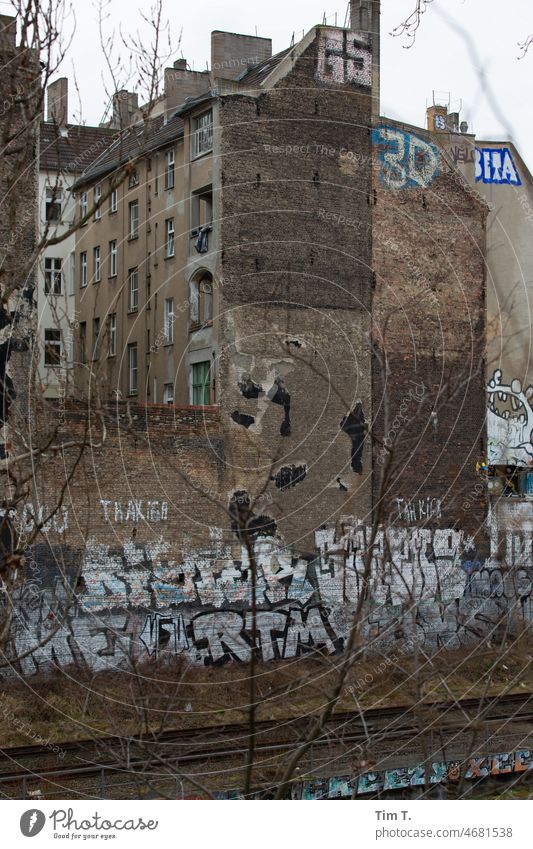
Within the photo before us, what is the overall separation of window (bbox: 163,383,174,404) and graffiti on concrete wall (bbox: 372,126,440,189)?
803 cm

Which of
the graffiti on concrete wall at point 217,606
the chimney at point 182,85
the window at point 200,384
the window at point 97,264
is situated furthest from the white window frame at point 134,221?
the graffiti on concrete wall at point 217,606

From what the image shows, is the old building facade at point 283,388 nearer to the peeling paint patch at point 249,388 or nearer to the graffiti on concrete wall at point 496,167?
the peeling paint patch at point 249,388

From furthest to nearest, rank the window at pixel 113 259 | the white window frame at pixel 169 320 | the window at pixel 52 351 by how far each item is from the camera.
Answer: the window at pixel 113 259
the white window frame at pixel 169 320
the window at pixel 52 351

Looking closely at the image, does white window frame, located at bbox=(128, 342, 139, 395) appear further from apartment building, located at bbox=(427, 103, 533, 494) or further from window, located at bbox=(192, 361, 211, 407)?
apartment building, located at bbox=(427, 103, 533, 494)

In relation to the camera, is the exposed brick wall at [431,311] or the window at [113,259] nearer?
the exposed brick wall at [431,311]

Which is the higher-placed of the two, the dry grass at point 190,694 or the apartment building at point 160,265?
the apartment building at point 160,265

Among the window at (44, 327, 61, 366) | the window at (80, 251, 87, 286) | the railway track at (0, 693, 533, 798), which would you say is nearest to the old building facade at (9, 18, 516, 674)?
the window at (44, 327, 61, 366)

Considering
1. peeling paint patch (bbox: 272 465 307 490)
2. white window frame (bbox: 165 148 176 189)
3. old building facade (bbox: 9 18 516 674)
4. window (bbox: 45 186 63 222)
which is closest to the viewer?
window (bbox: 45 186 63 222)

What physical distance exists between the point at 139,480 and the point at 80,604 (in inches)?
122

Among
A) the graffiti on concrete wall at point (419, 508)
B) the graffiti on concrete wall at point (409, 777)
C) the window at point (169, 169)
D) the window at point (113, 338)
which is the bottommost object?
the graffiti on concrete wall at point (409, 777)

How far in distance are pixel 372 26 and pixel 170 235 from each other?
26.2ft

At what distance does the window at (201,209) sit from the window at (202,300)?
1.44 meters

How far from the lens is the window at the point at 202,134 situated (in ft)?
88.4

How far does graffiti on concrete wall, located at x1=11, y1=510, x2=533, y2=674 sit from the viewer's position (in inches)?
887
